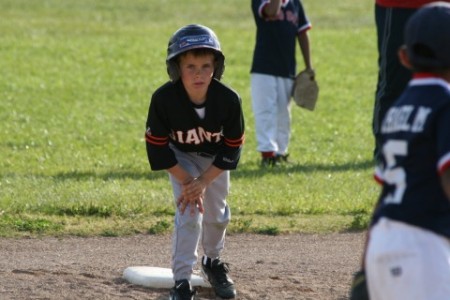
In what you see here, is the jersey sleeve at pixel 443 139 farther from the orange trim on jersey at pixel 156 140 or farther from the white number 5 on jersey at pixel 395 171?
the orange trim on jersey at pixel 156 140

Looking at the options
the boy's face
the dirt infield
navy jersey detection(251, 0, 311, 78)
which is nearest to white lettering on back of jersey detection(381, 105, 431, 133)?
the boy's face

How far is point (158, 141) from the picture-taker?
582 centimetres

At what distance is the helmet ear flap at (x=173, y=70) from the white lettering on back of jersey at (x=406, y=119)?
209cm

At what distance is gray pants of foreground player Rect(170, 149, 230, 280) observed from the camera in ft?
19.4

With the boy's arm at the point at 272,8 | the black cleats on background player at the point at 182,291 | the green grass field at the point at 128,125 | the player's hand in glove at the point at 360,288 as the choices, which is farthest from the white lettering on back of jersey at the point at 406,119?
the boy's arm at the point at 272,8

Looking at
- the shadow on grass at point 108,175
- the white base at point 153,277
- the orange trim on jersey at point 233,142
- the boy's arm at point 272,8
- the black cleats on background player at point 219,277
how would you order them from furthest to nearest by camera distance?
the boy's arm at point 272,8 < the shadow on grass at point 108,175 < the white base at point 153,277 < the black cleats on background player at point 219,277 < the orange trim on jersey at point 233,142

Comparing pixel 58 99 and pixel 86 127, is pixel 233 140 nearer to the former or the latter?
pixel 86 127

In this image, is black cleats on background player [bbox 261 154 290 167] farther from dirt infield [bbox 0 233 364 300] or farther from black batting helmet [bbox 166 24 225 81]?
black batting helmet [bbox 166 24 225 81]

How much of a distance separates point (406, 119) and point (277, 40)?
22.5 ft

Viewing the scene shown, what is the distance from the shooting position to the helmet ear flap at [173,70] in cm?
584

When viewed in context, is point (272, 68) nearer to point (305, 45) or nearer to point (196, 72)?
point (305, 45)

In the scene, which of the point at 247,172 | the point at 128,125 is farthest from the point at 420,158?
the point at 128,125

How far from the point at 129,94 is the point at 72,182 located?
5.78 meters

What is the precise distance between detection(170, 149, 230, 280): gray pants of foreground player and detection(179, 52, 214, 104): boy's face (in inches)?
15.7
